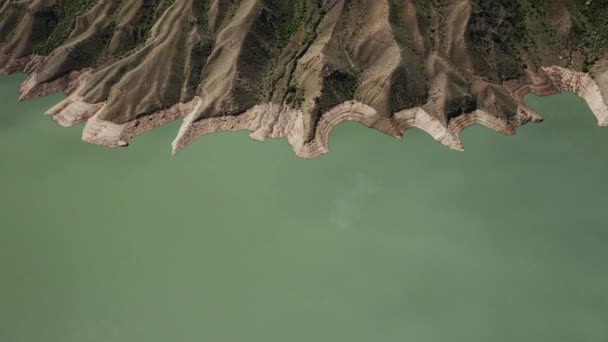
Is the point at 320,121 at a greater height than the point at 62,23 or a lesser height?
lesser

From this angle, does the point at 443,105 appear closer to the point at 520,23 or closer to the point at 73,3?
the point at 520,23

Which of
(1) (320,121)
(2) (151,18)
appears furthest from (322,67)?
(2) (151,18)

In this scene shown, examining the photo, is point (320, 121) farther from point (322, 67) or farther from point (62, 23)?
point (62, 23)

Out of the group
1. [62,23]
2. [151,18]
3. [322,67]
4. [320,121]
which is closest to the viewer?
[320,121]

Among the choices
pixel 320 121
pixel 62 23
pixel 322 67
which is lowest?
pixel 320 121

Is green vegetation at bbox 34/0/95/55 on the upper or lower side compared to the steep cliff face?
upper

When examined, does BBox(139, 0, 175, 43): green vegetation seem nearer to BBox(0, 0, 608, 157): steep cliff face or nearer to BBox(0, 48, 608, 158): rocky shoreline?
BBox(0, 0, 608, 157): steep cliff face

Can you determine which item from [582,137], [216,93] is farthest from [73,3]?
[582,137]

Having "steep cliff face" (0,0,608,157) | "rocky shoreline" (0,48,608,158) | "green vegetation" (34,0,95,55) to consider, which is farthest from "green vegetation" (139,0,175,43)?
"rocky shoreline" (0,48,608,158)
